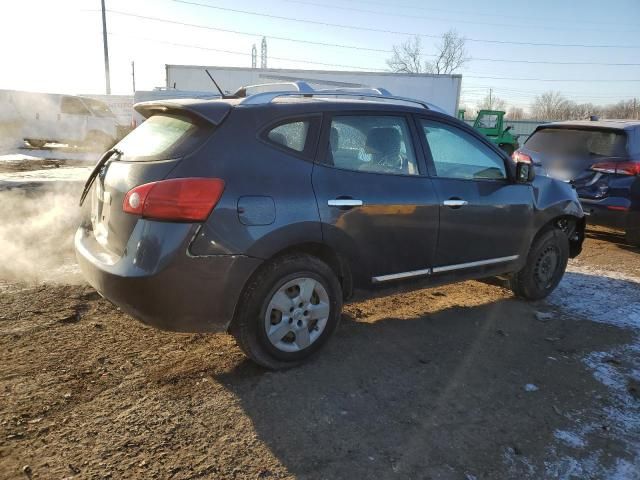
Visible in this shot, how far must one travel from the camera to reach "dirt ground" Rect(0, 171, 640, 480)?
2389mm

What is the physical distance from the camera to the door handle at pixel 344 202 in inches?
124

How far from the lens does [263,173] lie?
2.91 m

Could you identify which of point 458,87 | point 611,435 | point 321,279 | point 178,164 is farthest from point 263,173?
point 458,87

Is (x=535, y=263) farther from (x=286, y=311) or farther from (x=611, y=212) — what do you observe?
(x=286, y=311)

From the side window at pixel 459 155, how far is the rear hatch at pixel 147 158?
5.50 feet

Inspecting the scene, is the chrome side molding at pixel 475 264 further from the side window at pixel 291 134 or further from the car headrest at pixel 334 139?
the side window at pixel 291 134

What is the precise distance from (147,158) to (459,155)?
7.98 feet

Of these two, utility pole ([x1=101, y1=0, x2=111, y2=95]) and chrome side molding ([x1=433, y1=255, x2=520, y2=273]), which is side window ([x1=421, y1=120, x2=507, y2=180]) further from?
utility pole ([x1=101, y1=0, x2=111, y2=95])

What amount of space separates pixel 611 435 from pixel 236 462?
204 cm

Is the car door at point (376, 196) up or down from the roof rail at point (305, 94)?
down

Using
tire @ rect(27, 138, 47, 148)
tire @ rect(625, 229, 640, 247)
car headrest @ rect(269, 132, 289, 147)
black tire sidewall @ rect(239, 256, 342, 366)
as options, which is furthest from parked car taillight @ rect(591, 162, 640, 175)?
tire @ rect(27, 138, 47, 148)

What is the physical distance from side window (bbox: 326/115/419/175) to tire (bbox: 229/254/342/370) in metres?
0.74

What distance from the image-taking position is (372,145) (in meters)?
3.53

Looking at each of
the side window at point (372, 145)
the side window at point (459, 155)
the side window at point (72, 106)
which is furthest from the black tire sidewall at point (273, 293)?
the side window at point (72, 106)
